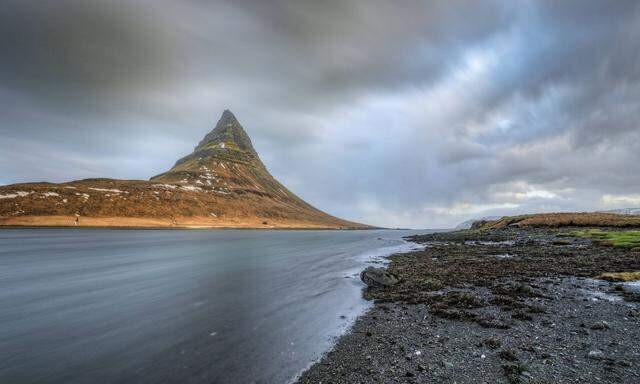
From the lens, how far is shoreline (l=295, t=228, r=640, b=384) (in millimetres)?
9633

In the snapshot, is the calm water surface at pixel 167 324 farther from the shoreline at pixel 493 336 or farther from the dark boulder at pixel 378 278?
the shoreline at pixel 493 336

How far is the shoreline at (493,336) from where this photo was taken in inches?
379

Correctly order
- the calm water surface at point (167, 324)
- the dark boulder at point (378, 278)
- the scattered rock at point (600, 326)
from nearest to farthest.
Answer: the calm water surface at point (167, 324), the scattered rock at point (600, 326), the dark boulder at point (378, 278)

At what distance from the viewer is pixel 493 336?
1280cm

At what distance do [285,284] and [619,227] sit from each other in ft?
327

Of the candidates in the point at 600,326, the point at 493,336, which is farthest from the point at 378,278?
the point at 600,326

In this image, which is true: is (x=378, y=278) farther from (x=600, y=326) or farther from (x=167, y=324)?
(x=167, y=324)

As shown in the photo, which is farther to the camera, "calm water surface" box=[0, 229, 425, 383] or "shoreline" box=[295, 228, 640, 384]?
"calm water surface" box=[0, 229, 425, 383]

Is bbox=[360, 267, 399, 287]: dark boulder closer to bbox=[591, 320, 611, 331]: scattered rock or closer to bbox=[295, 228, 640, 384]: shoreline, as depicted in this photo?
bbox=[295, 228, 640, 384]: shoreline

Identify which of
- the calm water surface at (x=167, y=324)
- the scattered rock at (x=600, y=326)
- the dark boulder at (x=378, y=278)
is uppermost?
the scattered rock at (x=600, y=326)

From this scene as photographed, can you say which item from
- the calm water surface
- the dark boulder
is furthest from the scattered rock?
the dark boulder

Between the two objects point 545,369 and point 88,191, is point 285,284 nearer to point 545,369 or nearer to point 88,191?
point 545,369

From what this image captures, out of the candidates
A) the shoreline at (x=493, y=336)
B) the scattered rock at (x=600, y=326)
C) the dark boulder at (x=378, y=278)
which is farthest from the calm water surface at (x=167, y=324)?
the scattered rock at (x=600, y=326)

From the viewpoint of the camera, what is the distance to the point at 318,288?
26016mm
